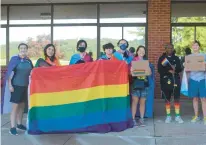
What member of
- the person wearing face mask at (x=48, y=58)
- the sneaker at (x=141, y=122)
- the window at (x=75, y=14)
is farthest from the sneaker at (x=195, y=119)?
the window at (x=75, y=14)

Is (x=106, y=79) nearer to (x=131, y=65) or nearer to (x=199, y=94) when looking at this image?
(x=131, y=65)

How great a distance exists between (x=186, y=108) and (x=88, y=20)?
4283 mm

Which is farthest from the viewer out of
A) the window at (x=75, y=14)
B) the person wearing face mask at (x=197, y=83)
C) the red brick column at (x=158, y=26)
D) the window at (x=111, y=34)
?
the window at (x=75, y=14)

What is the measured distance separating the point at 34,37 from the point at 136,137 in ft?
21.1

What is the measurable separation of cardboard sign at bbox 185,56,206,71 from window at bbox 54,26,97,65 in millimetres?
4474

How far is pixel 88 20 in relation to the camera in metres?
11.9

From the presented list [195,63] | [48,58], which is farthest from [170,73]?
[48,58]

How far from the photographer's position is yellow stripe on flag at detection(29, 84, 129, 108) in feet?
23.8

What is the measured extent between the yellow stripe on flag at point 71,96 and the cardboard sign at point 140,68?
616 millimetres

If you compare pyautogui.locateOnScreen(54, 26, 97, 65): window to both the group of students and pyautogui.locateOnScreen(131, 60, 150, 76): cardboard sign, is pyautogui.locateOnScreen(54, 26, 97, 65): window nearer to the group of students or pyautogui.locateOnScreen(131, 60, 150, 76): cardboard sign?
the group of students

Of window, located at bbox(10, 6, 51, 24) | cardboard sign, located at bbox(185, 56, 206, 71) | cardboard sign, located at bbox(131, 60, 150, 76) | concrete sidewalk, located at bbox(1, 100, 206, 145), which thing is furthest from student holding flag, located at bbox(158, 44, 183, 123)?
window, located at bbox(10, 6, 51, 24)

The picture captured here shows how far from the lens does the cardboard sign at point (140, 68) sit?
773 centimetres

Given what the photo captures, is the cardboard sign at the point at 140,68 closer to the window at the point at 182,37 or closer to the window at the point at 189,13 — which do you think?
the window at the point at 182,37

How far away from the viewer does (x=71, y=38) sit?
12.0 meters
